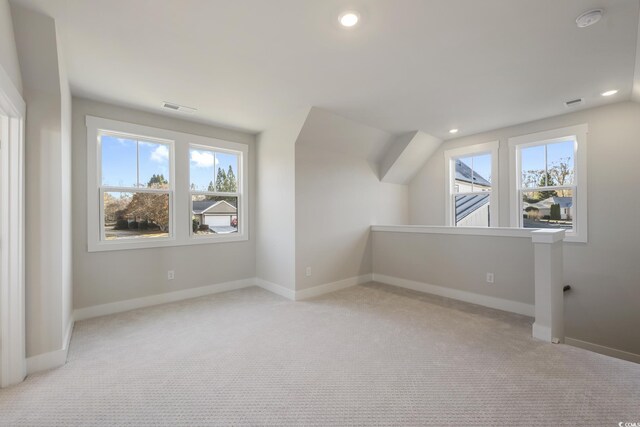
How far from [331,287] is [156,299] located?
91.2 inches

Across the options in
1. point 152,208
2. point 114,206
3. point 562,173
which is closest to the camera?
point 114,206

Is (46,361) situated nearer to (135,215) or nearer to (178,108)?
(135,215)

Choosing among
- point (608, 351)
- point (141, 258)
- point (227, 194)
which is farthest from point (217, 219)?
point (608, 351)

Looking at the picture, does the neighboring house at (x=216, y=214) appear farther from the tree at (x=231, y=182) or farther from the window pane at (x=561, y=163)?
the window pane at (x=561, y=163)

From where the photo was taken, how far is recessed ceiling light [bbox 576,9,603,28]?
70.5 inches

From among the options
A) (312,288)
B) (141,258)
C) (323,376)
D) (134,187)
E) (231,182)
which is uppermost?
(231,182)

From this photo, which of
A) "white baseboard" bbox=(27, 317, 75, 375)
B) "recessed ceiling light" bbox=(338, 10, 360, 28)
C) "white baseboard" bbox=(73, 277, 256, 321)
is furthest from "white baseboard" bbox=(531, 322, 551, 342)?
"white baseboard" bbox=(27, 317, 75, 375)

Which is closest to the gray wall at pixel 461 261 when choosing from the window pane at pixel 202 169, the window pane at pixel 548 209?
the window pane at pixel 548 209

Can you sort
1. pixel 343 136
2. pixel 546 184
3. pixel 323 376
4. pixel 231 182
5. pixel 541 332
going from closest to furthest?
pixel 323 376 < pixel 541 332 < pixel 546 184 < pixel 343 136 < pixel 231 182

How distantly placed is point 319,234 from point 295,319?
4.29ft

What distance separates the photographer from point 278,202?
399 centimetres

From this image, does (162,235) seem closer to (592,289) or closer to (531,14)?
(531,14)

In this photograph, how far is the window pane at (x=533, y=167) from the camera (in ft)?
13.1

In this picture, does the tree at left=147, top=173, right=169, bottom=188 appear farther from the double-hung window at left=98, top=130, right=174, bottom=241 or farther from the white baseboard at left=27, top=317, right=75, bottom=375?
the white baseboard at left=27, top=317, right=75, bottom=375
